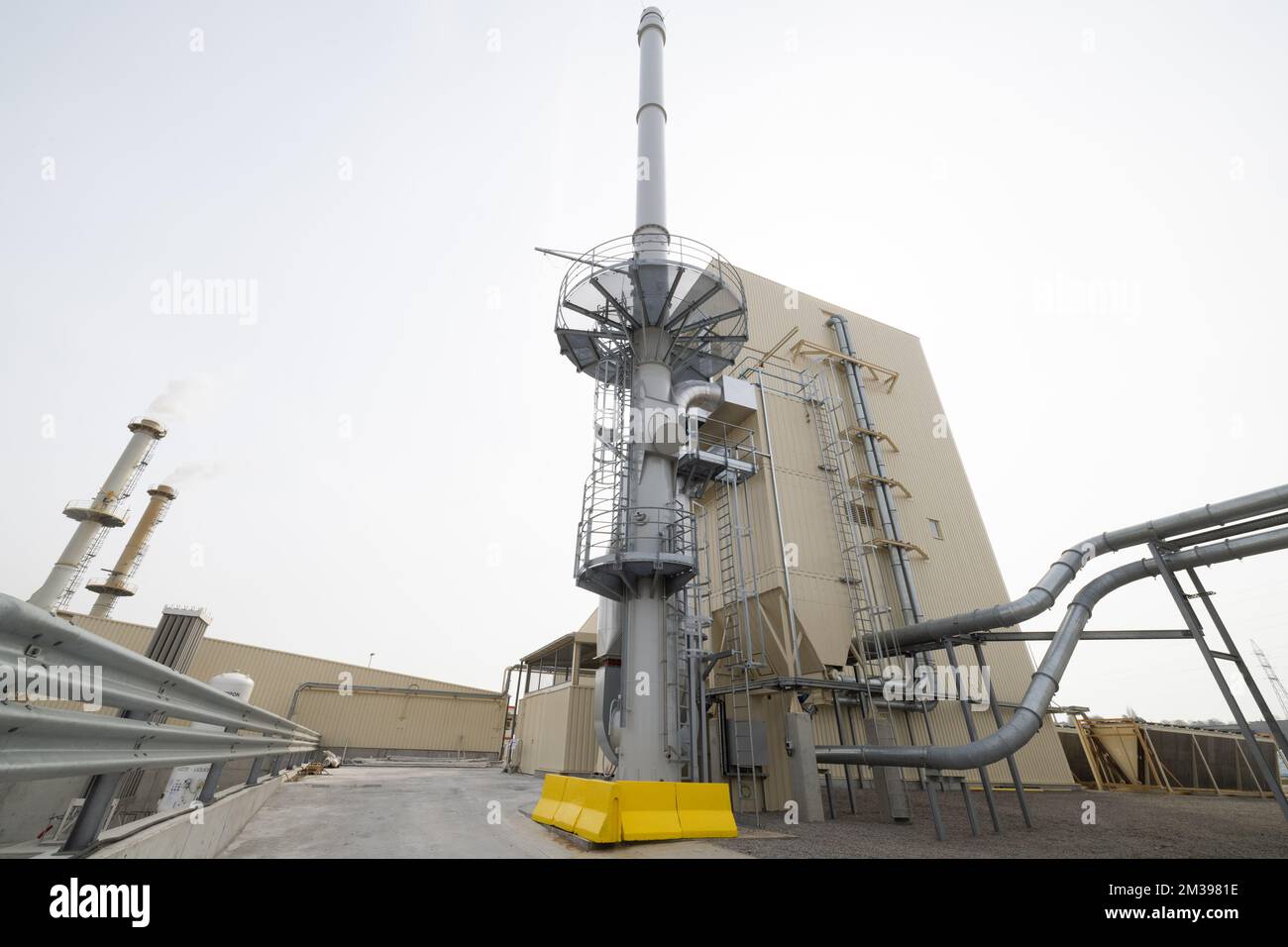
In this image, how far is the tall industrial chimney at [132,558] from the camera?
37562mm

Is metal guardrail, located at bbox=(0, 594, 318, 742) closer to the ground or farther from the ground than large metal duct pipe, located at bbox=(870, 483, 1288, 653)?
closer to the ground

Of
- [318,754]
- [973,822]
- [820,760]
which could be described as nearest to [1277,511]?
[973,822]

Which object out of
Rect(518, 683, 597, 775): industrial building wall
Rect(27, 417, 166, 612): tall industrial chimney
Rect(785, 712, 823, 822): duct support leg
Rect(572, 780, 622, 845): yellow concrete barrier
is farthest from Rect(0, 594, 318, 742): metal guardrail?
Rect(27, 417, 166, 612): tall industrial chimney

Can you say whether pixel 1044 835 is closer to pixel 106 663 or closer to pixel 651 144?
pixel 106 663

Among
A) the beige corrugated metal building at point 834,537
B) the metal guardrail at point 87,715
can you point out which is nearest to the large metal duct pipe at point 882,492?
the beige corrugated metal building at point 834,537

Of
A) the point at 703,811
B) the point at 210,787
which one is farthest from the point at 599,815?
the point at 210,787

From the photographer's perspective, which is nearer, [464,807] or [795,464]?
[464,807]

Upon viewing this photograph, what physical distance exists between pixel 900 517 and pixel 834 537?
397cm

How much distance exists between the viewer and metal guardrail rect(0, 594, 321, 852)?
193cm

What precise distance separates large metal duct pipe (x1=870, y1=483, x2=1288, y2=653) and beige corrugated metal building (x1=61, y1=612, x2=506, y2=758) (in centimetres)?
2868

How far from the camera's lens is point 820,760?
38.3 ft

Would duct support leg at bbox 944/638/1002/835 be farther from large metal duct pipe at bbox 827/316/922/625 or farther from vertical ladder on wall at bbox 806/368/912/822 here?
large metal duct pipe at bbox 827/316/922/625

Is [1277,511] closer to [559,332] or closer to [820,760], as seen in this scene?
[820,760]
